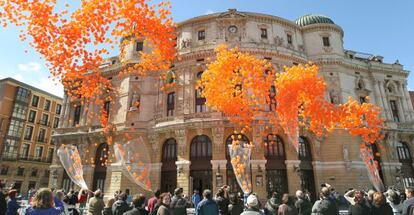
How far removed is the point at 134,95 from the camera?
2975 cm

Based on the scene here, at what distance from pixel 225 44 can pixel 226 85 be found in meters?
6.60

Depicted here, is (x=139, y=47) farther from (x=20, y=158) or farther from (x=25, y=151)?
(x=25, y=151)

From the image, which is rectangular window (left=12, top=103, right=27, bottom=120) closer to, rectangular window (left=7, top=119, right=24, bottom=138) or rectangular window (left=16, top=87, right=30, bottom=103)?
rectangular window (left=7, top=119, right=24, bottom=138)

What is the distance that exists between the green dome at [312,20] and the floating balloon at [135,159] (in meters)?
25.1

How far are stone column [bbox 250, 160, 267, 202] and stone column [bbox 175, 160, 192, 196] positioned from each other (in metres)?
5.95

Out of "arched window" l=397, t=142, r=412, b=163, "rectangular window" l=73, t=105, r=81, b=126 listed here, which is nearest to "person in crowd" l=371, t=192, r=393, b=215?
"arched window" l=397, t=142, r=412, b=163

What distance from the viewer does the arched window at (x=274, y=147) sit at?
2531cm

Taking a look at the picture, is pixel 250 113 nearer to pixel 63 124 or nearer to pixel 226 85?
pixel 226 85

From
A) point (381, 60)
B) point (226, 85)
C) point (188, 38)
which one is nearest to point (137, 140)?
point (226, 85)

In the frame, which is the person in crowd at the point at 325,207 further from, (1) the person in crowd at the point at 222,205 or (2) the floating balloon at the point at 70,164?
(2) the floating balloon at the point at 70,164

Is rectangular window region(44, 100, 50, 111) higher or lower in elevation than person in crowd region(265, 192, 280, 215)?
higher

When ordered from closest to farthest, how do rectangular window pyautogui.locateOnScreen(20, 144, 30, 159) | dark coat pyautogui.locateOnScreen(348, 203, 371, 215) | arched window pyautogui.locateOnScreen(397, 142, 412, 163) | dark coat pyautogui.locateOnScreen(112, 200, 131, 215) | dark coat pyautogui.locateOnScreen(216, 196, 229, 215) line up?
dark coat pyautogui.locateOnScreen(348, 203, 371, 215) < dark coat pyautogui.locateOnScreen(112, 200, 131, 215) < dark coat pyautogui.locateOnScreen(216, 196, 229, 215) < arched window pyautogui.locateOnScreen(397, 142, 412, 163) < rectangular window pyautogui.locateOnScreen(20, 144, 30, 159)

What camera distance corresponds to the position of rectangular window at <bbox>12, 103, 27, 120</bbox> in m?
43.6

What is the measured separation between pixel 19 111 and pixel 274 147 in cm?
4288
